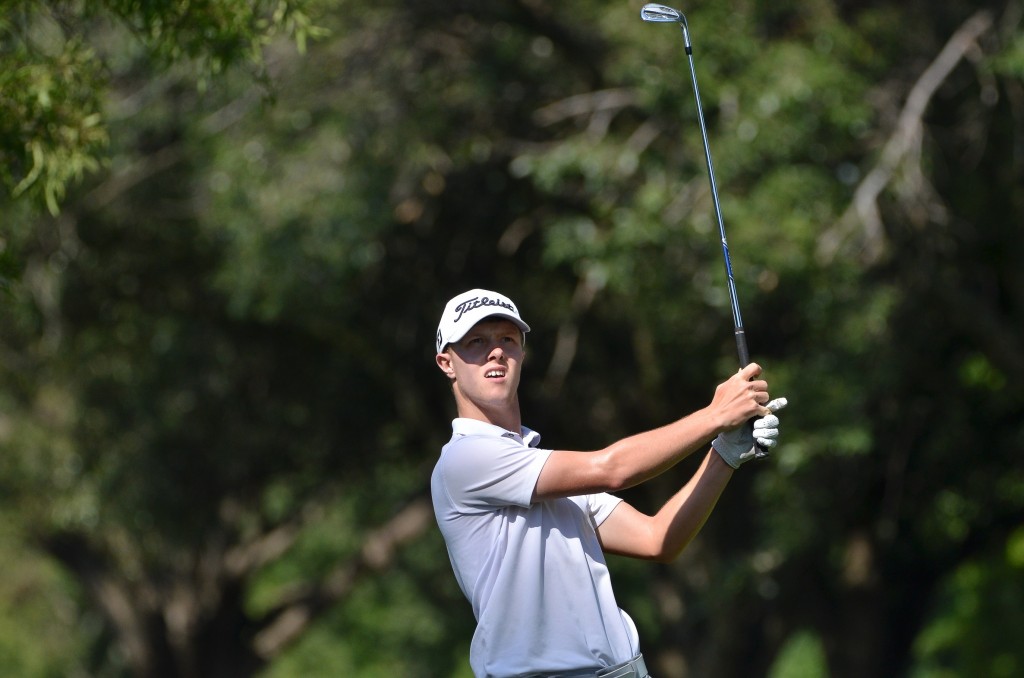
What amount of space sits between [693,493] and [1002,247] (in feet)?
33.2

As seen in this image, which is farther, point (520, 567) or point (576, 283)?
point (576, 283)

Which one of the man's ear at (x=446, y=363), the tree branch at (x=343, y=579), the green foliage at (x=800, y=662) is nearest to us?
the man's ear at (x=446, y=363)

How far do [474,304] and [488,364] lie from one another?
0.17m

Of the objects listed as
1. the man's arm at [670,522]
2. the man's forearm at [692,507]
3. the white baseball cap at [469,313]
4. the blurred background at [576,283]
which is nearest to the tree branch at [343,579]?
the blurred background at [576,283]

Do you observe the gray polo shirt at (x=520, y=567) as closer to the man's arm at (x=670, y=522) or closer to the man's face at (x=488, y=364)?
the man's face at (x=488, y=364)

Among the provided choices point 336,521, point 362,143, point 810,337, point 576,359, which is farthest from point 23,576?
point 810,337

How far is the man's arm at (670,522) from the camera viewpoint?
14.0 ft

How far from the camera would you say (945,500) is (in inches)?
564

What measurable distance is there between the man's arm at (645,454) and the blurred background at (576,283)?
3744 mm

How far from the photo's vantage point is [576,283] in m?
14.7

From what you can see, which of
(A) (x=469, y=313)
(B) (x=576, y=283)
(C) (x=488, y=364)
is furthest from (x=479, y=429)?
(B) (x=576, y=283)

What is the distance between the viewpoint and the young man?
4004mm

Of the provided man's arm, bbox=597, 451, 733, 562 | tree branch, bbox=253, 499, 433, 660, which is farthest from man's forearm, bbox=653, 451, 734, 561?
tree branch, bbox=253, 499, 433, 660

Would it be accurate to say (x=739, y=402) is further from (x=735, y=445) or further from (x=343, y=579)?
(x=343, y=579)
